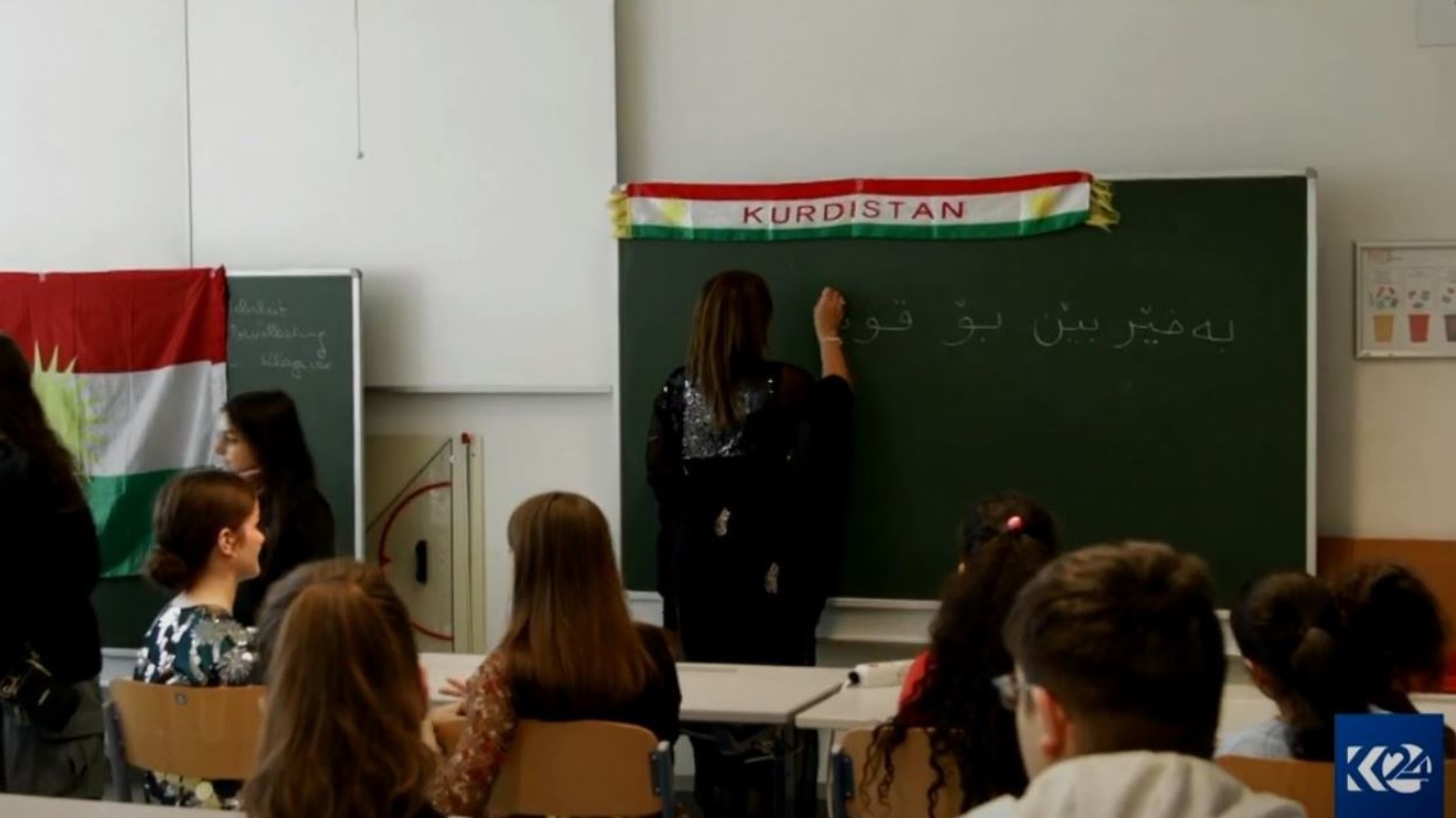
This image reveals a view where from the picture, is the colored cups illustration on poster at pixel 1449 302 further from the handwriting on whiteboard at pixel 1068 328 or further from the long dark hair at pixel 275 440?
the long dark hair at pixel 275 440

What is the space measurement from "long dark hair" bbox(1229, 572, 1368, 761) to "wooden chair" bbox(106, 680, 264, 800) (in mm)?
1768

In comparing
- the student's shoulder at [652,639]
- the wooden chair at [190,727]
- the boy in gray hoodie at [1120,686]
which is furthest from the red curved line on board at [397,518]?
the boy in gray hoodie at [1120,686]

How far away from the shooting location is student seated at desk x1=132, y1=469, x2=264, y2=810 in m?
3.38

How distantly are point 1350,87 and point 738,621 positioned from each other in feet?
7.27

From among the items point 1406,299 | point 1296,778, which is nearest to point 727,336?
point 1406,299

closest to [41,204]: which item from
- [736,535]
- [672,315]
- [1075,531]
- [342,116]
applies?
[342,116]

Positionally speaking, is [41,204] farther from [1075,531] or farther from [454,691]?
[1075,531]

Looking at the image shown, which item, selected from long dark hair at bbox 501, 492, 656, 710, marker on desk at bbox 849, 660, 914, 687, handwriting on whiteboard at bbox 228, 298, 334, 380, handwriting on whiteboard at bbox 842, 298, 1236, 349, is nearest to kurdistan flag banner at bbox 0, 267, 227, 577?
handwriting on whiteboard at bbox 228, 298, 334, 380

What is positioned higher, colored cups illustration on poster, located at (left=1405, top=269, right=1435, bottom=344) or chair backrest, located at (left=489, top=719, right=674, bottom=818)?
colored cups illustration on poster, located at (left=1405, top=269, right=1435, bottom=344)

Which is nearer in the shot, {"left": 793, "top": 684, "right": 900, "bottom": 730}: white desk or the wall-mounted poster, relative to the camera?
{"left": 793, "top": 684, "right": 900, "bottom": 730}: white desk

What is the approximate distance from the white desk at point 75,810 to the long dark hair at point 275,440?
1.85m

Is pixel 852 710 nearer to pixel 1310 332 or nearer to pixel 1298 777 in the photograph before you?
pixel 1298 777

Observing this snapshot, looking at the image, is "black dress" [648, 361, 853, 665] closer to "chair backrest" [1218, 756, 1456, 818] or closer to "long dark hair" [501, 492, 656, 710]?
"long dark hair" [501, 492, 656, 710]

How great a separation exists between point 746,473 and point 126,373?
2.15m
